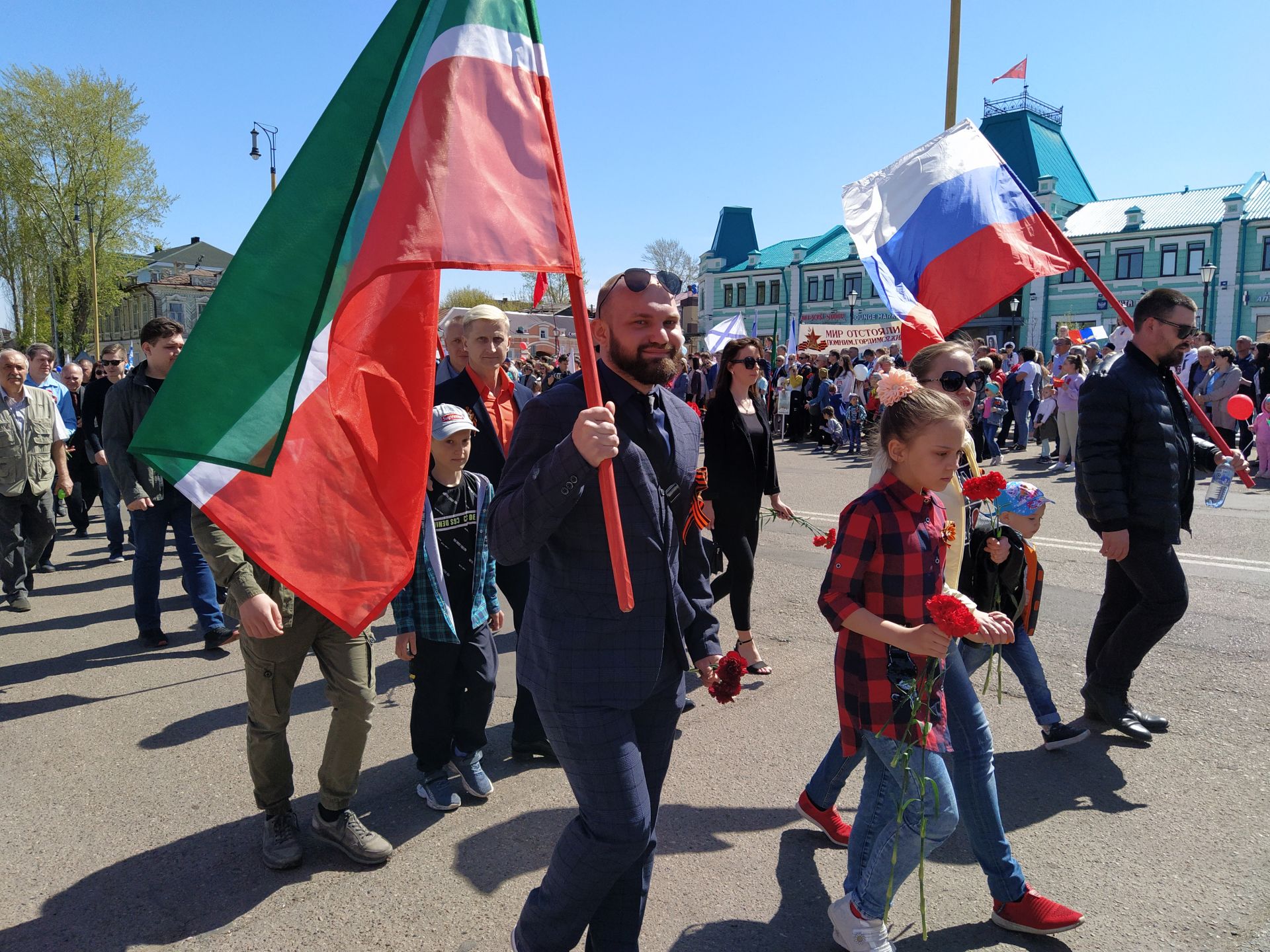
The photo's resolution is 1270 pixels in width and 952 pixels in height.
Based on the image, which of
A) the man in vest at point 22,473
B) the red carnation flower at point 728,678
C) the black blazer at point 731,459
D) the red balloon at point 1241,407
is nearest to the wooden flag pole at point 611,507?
the red carnation flower at point 728,678

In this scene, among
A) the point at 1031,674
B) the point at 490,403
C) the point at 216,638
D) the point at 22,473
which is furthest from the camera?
the point at 22,473

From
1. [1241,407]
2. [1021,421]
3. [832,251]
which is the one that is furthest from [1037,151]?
[1241,407]

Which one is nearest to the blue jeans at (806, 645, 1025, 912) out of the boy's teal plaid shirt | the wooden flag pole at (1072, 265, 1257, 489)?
the boy's teal plaid shirt

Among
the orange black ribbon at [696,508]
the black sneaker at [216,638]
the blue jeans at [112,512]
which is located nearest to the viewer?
the orange black ribbon at [696,508]

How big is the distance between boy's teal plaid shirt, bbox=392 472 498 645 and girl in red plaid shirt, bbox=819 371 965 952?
1.54m

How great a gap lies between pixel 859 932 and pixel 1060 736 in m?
1.99

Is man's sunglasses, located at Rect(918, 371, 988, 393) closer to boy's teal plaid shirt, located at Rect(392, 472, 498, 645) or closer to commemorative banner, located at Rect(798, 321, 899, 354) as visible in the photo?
boy's teal plaid shirt, located at Rect(392, 472, 498, 645)

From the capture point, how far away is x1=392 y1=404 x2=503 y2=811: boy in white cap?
12.3 ft

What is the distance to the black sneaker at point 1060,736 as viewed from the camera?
4160 mm

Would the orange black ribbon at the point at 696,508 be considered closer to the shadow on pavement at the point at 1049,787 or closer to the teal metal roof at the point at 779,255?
the shadow on pavement at the point at 1049,787

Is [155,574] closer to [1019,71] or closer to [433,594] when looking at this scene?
[433,594]

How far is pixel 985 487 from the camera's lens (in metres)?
3.27

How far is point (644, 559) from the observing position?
2350 millimetres

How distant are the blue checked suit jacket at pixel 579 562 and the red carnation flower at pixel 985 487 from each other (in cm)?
142
